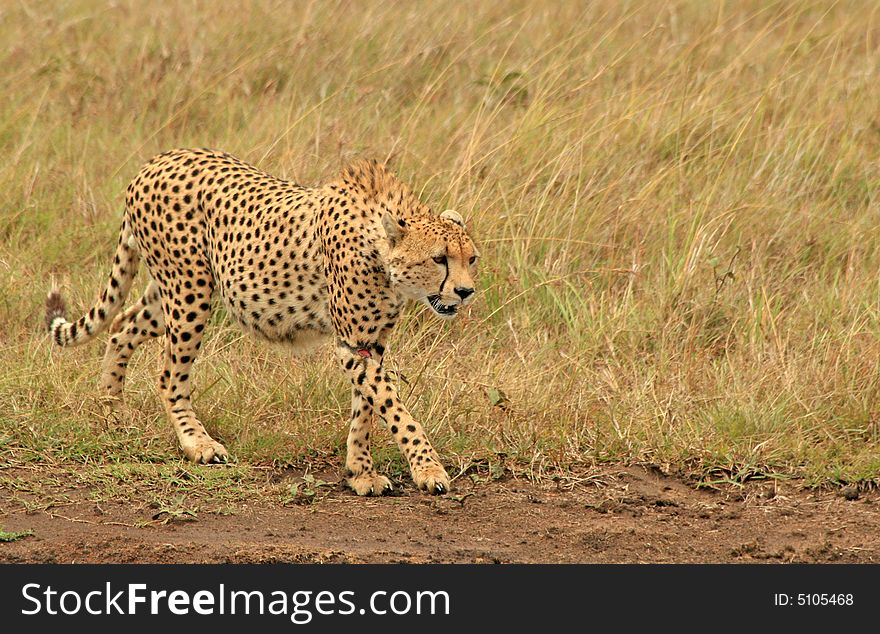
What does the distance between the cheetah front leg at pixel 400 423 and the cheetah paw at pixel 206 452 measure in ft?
1.95

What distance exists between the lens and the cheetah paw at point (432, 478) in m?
4.90

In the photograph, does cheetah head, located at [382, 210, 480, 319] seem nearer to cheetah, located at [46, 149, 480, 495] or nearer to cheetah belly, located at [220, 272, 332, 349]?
cheetah, located at [46, 149, 480, 495]

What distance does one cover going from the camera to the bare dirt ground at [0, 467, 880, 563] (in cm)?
434

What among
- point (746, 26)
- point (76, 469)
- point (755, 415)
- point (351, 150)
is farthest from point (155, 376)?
point (746, 26)

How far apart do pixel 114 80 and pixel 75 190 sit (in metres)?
1.49

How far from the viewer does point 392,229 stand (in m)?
4.77

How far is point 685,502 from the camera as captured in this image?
16.1 feet

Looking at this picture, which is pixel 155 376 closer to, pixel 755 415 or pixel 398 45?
pixel 755 415

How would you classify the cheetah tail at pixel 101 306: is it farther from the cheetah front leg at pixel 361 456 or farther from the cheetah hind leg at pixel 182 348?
the cheetah front leg at pixel 361 456

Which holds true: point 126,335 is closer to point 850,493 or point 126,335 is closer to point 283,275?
point 283,275

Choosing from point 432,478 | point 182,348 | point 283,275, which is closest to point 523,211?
point 283,275

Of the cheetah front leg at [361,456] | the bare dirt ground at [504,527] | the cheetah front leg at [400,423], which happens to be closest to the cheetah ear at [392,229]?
the cheetah front leg at [400,423]

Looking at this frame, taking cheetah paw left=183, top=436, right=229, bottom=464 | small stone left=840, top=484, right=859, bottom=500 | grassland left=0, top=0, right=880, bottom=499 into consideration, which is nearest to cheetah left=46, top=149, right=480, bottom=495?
cheetah paw left=183, top=436, right=229, bottom=464

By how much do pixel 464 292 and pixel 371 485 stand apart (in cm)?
78
